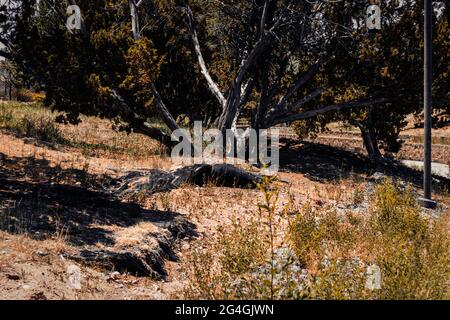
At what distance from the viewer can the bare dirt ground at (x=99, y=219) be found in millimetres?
4262

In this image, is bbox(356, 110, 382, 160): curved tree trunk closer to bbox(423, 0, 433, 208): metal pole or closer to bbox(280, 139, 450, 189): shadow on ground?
bbox(280, 139, 450, 189): shadow on ground

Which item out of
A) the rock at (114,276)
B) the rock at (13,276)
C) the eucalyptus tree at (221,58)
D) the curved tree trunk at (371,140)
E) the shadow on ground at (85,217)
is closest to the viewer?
the rock at (13,276)

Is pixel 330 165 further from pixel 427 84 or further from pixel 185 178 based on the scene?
pixel 185 178

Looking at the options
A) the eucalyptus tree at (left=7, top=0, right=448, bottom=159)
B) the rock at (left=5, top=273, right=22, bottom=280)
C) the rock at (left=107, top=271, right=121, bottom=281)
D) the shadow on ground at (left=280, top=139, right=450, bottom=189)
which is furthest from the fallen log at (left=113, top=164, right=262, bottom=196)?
the rock at (left=5, top=273, right=22, bottom=280)

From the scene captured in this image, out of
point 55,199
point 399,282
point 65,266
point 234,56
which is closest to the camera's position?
point 399,282

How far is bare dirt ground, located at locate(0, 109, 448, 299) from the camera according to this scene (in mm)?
4262

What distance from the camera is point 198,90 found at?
19.3 metres

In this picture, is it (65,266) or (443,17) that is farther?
(443,17)

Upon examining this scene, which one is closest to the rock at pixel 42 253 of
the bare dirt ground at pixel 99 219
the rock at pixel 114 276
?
the bare dirt ground at pixel 99 219

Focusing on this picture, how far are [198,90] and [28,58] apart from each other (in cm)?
1106

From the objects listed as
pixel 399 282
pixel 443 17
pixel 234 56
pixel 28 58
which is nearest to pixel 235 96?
pixel 234 56

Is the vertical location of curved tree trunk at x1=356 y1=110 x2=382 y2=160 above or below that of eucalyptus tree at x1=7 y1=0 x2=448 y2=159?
below

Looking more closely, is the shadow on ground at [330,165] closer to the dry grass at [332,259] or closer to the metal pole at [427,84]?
the metal pole at [427,84]
